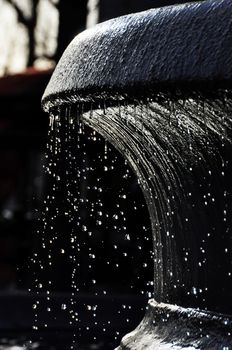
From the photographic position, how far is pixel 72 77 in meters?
3.09

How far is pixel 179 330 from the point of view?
3.33 metres

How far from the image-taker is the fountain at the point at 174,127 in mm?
2717

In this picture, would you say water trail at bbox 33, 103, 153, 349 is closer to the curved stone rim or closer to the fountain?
the fountain

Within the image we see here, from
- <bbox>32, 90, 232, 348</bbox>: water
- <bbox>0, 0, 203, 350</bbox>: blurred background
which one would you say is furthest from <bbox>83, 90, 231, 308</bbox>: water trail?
<bbox>0, 0, 203, 350</bbox>: blurred background

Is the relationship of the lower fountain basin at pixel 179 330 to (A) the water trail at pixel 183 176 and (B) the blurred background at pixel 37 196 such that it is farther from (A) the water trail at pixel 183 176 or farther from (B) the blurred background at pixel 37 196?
(B) the blurred background at pixel 37 196

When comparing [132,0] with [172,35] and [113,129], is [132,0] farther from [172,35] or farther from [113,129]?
[172,35]

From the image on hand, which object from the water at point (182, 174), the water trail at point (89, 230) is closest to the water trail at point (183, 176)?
the water at point (182, 174)

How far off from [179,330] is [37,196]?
10902 millimetres

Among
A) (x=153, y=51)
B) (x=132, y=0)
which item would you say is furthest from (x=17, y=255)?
(x=153, y=51)

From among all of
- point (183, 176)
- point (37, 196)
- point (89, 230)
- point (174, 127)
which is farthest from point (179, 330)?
point (37, 196)

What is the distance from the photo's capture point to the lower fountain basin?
3.18 m

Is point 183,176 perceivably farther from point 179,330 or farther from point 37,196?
point 37,196

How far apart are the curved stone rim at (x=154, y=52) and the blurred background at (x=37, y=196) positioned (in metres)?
0.72

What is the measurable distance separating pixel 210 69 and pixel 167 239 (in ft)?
3.52
